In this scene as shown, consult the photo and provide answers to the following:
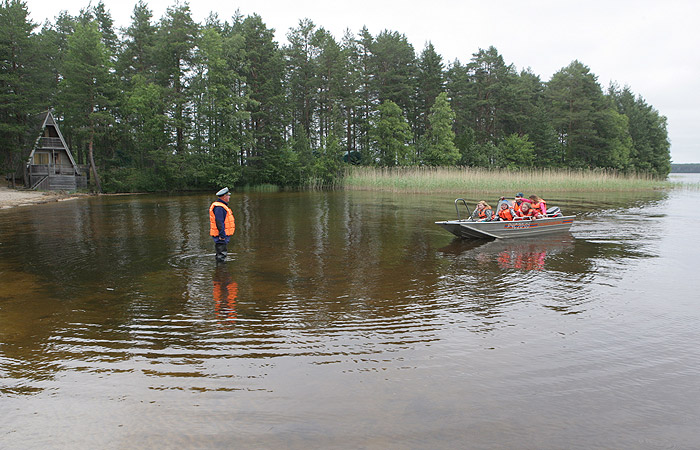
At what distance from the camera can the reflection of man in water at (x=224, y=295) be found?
734cm

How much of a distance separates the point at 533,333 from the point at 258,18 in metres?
51.0

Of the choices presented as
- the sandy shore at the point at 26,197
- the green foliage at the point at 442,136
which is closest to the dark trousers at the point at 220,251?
the sandy shore at the point at 26,197

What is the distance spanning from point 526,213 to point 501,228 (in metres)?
1.64

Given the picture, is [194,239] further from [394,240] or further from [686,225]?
[686,225]

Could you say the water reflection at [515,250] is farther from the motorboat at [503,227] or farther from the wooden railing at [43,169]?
the wooden railing at [43,169]

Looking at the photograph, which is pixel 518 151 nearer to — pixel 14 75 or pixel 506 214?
pixel 506 214

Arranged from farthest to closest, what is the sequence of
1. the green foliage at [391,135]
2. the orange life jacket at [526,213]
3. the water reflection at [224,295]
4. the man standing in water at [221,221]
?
the green foliage at [391,135]
the orange life jacket at [526,213]
the man standing in water at [221,221]
the water reflection at [224,295]

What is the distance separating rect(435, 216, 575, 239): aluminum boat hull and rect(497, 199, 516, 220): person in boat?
0.73ft

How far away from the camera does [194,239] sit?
15.1m

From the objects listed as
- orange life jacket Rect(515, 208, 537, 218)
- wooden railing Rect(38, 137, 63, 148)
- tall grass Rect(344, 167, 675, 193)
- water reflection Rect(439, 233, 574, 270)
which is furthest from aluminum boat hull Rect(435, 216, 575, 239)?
wooden railing Rect(38, 137, 63, 148)

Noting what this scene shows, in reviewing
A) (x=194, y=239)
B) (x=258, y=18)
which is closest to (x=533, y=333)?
(x=194, y=239)

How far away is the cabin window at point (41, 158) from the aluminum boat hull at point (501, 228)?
41.5 metres

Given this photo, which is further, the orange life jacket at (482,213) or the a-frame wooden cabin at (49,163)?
the a-frame wooden cabin at (49,163)

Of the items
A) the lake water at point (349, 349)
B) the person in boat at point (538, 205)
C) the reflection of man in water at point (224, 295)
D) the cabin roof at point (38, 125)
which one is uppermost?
the cabin roof at point (38, 125)
